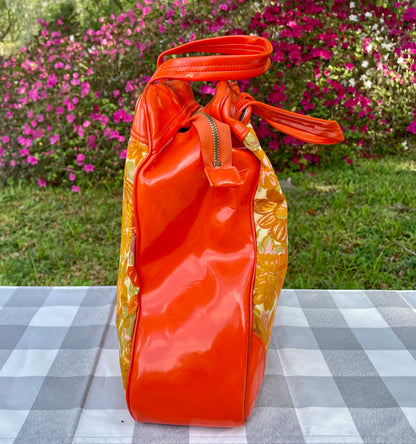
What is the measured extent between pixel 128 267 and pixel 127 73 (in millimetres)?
2690

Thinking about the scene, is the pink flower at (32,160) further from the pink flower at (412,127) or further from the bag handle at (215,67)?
the pink flower at (412,127)

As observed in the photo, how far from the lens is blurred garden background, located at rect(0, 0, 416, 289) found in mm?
2875

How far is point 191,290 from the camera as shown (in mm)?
994

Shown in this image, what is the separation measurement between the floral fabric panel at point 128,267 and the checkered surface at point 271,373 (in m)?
0.16

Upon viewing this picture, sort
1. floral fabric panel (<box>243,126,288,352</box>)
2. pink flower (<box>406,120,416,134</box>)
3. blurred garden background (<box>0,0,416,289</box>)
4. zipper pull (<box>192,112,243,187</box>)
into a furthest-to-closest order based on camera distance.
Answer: pink flower (<box>406,120,416,134</box>) → blurred garden background (<box>0,0,416,289</box>) → floral fabric panel (<box>243,126,288,352</box>) → zipper pull (<box>192,112,243,187</box>)

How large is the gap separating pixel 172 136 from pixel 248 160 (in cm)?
17

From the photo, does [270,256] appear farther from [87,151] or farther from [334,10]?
[334,10]

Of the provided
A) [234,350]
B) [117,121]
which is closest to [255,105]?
[234,350]

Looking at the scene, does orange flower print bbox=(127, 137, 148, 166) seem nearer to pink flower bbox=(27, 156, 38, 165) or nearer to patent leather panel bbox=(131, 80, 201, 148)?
patent leather panel bbox=(131, 80, 201, 148)

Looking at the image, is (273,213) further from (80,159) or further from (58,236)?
(80,159)

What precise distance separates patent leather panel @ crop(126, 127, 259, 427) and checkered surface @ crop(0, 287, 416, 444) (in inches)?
4.3

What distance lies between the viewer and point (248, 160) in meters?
1.00

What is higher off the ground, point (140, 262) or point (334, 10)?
point (334, 10)

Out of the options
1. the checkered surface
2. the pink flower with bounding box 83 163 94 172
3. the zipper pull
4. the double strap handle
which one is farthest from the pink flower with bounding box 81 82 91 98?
the zipper pull
